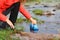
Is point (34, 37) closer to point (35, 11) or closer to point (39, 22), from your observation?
point (39, 22)

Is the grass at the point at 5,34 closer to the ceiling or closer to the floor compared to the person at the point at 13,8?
closer to the floor

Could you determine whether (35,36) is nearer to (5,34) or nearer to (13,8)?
(5,34)

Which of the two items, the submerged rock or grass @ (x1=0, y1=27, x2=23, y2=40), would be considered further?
the submerged rock

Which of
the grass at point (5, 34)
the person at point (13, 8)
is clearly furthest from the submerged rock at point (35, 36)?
the person at point (13, 8)

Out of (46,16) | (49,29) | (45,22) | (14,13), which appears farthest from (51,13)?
(14,13)

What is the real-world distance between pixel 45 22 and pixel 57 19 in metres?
0.76

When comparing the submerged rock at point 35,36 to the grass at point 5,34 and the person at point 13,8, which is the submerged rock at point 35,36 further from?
the person at point 13,8

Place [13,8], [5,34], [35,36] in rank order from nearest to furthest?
[5,34], [35,36], [13,8]

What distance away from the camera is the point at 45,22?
31.3 ft

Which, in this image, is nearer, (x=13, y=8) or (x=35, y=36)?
(x=35, y=36)

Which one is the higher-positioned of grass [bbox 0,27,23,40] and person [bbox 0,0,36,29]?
person [bbox 0,0,36,29]

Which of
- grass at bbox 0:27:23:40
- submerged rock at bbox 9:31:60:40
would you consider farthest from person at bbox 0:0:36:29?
submerged rock at bbox 9:31:60:40

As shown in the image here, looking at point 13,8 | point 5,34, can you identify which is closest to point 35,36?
point 5,34

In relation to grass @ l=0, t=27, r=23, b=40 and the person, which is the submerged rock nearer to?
grass @ l=0, t=27, r=23, b=40
